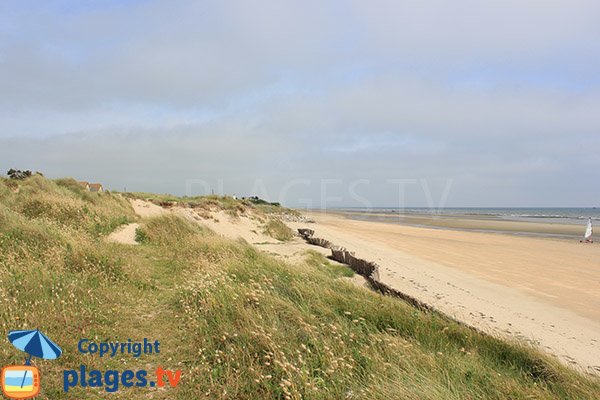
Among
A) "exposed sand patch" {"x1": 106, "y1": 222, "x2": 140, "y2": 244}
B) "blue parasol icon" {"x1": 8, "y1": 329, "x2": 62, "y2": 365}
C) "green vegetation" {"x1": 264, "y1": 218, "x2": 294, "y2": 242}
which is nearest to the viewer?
"blue parasol icon" {"x1": 8, "y1": 329, "x2": 62, "y2": 365}

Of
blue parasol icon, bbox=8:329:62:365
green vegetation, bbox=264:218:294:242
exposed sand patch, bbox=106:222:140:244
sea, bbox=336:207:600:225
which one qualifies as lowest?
sea, bbox=336:207:600:225

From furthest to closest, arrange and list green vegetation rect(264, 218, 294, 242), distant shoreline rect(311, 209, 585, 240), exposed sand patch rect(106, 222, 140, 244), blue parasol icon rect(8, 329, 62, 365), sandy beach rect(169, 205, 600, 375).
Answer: distant shoreline rect(311, 209, 585, 240)
green vegetation rect(264, 218, 294, 242)
exposed sand patch rect(106, 222, 140, 244)
sandy beach rect(169, 205, 600, 375)
blue parasol icon rect(8, 329, 62, 365)

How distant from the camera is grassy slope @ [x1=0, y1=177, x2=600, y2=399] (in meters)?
3.80

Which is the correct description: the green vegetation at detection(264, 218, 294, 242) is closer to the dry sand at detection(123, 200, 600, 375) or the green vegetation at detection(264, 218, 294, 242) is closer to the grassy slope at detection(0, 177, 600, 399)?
the dry sand at detection(123, 200, 600, 375)

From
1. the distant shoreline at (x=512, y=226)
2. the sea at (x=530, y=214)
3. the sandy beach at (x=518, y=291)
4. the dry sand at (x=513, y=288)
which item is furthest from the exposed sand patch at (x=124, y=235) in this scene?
the sea at (x=530, y=214)

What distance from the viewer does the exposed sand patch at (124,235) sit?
12373 mm

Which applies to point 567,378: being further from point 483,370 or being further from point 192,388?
point 192,388

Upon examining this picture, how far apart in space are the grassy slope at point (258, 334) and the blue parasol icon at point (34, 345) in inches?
7.9

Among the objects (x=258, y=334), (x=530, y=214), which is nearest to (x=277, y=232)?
(x=258, y=334)

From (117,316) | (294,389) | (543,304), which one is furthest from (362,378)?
(543,304)

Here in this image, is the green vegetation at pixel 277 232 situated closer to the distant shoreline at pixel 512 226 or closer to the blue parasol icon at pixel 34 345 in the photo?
the blue parasol icon at pixel 34 345

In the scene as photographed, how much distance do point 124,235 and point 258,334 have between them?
10.8m

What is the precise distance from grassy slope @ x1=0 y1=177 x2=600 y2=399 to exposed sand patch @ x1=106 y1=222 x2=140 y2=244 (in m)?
4.25

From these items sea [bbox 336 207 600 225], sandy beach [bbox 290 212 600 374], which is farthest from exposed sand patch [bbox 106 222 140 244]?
sea [bbox 336 207 600 225]
